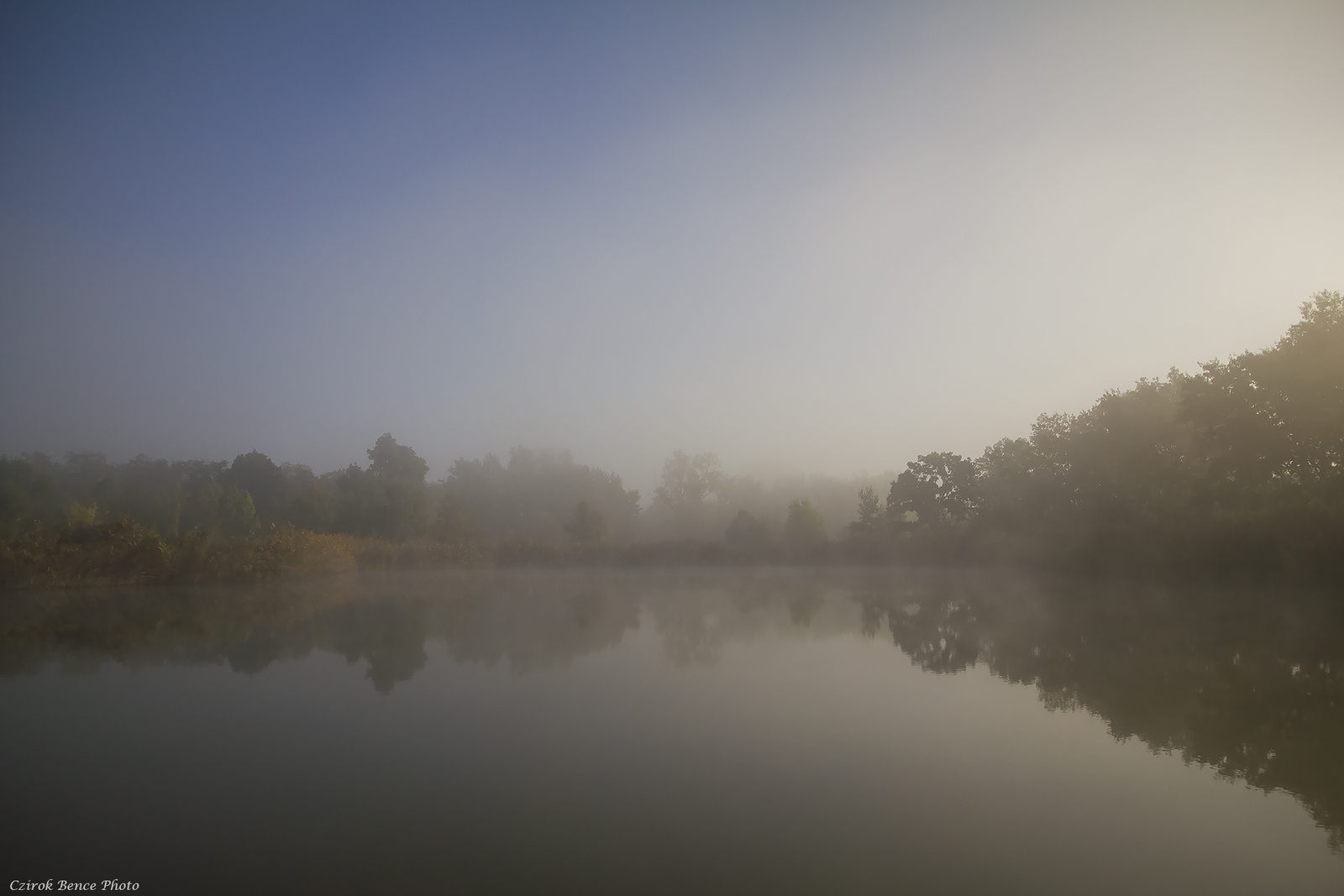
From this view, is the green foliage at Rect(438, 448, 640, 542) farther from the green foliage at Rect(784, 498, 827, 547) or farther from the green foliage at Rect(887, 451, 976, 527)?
the green foliage at Rect(887, 451, 976, 527)

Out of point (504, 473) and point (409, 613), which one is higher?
point (504, 473)

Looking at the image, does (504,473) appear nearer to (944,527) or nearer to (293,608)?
(944,527)

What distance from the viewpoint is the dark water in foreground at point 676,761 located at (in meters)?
2.85

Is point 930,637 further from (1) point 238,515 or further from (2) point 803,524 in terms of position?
(1) point 238,515

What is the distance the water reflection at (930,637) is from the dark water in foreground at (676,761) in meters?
0.07

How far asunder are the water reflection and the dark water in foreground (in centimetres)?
7

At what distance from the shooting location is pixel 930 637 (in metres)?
9.22

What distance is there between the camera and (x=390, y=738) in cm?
458

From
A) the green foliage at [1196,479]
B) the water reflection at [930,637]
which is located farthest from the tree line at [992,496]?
the water reflection at [930,637]

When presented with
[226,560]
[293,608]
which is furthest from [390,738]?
[226,560]

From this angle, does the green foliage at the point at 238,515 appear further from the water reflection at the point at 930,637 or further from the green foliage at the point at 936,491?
the green foliage at the point at 936,491

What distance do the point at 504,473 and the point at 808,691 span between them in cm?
5772

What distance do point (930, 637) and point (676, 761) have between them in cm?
638

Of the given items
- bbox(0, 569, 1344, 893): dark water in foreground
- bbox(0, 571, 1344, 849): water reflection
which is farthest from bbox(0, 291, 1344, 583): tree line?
bbox(0, 569, 1344, 893): dark water in foreground
